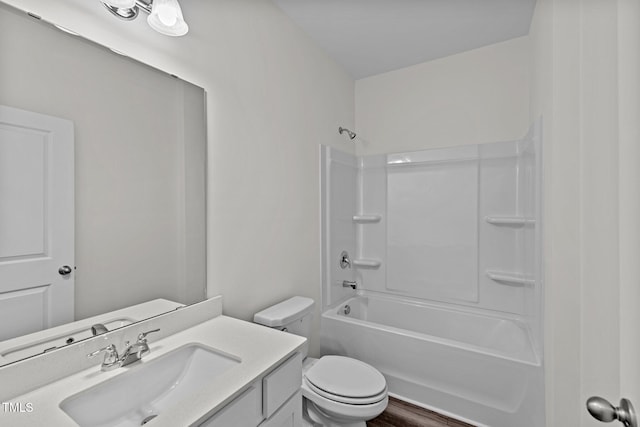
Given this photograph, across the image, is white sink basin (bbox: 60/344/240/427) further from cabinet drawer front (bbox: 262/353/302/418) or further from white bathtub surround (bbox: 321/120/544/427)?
white bathtub surround (bbox: 321/120/544/427)

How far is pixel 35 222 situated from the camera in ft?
2.70

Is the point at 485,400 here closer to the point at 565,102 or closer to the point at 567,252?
the point at 567,252

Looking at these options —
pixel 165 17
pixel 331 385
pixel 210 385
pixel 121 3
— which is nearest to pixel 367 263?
pixel 331 385

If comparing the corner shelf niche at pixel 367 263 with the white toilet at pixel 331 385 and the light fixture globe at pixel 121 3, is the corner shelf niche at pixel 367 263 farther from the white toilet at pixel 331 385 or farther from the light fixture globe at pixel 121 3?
the light fixture globe at pixel 121 3

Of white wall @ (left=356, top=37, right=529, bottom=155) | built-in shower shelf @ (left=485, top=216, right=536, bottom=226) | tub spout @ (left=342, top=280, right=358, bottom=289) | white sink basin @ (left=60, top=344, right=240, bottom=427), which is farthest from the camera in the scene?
tub spout @ (left=342, top=280, right=358, bottom=289)

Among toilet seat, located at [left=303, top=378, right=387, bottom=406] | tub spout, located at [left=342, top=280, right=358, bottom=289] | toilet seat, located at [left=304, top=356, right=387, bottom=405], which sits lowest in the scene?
toilet seat, located at [left=303, top=378, right=387, bottom=406]

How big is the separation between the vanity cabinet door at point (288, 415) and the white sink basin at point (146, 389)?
232 mm

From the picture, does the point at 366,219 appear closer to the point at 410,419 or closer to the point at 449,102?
the point at 449,102

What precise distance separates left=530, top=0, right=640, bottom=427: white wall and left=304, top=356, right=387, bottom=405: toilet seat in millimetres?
816

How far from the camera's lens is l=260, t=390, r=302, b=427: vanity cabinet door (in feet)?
3.19

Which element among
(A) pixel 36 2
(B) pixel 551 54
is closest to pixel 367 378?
(B) pixel 551 54

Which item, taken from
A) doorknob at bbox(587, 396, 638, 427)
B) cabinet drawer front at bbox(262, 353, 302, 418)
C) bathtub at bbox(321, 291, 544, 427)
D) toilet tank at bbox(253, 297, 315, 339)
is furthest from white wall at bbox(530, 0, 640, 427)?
toilet tank at bbox(253, 297, 315, 339)

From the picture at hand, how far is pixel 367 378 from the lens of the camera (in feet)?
5.14

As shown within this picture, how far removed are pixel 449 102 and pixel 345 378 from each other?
229 centimetres
